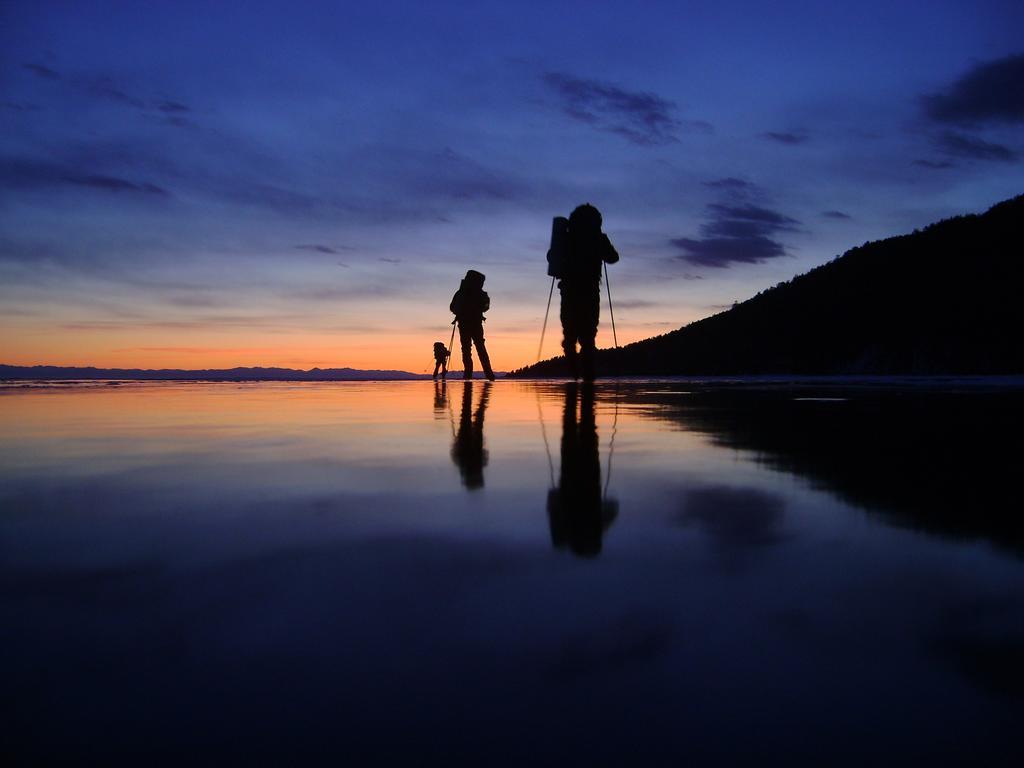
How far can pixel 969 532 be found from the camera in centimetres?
185

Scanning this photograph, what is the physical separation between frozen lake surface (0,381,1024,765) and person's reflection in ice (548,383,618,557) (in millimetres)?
19

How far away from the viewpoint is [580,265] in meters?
12.5

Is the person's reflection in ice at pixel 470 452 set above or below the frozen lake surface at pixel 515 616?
above

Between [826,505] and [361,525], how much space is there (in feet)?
5.01

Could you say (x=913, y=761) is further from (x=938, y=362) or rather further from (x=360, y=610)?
(x=938, y=362)

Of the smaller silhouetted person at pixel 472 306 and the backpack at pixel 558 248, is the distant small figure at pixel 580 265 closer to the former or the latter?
the backpack at pixel 558 248

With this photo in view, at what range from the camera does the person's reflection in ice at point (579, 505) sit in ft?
5.81

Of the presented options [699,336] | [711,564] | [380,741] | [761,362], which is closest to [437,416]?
[711,564]

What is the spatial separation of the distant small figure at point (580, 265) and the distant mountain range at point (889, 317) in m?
16.0

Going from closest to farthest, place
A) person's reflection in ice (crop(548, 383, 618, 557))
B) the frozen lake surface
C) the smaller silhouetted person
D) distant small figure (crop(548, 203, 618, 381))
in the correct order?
the frozen lake surface, person's reflection in ice (crop(548, 383, 618, 557)), distant small figure (crop(548, 203, 618, 381)), the smaller silhouetted person

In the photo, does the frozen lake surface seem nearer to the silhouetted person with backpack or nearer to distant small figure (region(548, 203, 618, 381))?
distant small figure (region(548, 203, 618, 381))

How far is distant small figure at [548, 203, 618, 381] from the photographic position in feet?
41.1

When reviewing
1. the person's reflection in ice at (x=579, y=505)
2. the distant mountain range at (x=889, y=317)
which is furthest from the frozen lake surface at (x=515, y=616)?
the distant mountain range at (x=889, y=317)

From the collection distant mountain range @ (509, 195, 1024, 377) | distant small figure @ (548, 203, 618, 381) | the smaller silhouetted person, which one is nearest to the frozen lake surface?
distant small figure @ (548, 203, 618, 381)
